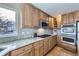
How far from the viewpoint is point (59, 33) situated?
8.91ft

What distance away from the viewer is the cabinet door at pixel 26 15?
→ 2309mm

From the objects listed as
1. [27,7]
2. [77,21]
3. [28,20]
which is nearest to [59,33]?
[77,21]

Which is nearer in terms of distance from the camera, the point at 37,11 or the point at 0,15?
the point at 0,15

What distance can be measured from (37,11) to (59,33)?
100cm

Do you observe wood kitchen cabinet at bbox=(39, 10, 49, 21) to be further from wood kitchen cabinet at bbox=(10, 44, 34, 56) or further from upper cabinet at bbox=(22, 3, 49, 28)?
wood kitchen cabinet at bbox=(10, 44, 34, 56)

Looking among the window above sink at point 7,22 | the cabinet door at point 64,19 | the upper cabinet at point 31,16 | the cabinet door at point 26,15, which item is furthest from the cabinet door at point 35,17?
the cabinet door at point 64,19

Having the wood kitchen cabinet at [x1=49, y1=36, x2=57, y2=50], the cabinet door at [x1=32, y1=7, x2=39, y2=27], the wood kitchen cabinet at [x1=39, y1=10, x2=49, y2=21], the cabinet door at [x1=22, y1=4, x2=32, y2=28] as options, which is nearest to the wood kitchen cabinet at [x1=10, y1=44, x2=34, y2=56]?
the cabinet door at [x1=22, y1=4, x2=32, y2=28]

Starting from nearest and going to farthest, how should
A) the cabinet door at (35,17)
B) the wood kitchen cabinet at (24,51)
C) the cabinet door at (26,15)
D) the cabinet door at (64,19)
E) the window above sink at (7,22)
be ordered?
the wood kitchen cabinet at (24,51)
the window above sink at (7,22)
the cabinet door at (26,15)
the cabinet door at (64,19)
the cabinet door at (35,17)

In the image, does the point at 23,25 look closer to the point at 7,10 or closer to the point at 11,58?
the point at 7,10

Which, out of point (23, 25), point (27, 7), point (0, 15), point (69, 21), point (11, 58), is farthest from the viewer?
point (69, 21)

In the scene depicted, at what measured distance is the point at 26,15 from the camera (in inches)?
95.3

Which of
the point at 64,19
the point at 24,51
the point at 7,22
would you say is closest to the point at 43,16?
the point at 64,19

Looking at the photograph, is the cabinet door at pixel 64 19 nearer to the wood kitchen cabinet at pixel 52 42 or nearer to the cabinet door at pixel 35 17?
the wood kitchen cabinet at pixel 52 42

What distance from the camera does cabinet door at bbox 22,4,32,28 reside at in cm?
231
